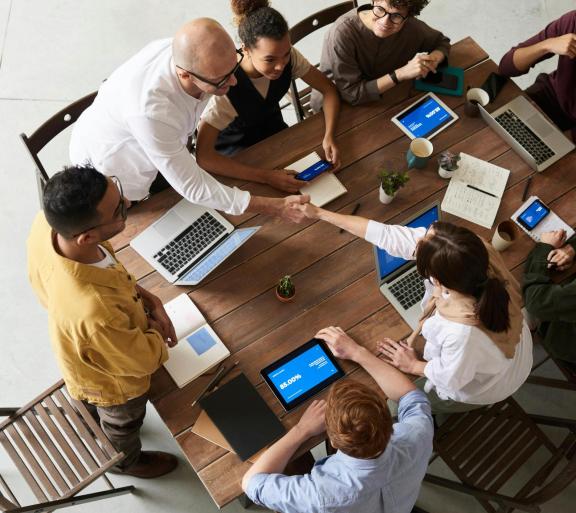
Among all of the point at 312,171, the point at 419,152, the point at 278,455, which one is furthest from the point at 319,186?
the point at 278,455

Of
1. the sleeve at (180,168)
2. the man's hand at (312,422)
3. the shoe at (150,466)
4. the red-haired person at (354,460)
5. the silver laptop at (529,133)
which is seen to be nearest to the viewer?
the red-haired person at (354,460)

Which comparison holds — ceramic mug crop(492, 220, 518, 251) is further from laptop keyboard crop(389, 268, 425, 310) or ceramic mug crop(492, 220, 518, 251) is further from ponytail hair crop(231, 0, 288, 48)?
ponytail hair crop(231, 0, 288, 48)

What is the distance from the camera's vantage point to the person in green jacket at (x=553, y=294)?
82.0 inches

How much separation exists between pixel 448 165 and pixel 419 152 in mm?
136

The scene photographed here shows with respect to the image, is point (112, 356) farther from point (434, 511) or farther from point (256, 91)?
point (434, 511)

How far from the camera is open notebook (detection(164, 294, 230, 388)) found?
79.0 inches

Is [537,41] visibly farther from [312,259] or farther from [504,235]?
[312,259]

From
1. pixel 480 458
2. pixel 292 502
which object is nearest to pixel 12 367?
pixel 292 502

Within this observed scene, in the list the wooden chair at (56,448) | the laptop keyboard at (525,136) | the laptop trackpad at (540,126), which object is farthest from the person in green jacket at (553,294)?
the wooden chair at (56,448)

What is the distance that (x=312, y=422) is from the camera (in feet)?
6.22

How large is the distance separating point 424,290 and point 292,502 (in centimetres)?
96

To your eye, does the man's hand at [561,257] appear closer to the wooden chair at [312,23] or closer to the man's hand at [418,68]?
the man's hand at [418,68]

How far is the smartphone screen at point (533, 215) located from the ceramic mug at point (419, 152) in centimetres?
47

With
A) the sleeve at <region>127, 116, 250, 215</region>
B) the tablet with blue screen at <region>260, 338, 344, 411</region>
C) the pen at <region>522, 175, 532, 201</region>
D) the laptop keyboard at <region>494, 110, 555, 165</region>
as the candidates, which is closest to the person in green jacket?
the pen at <region>522, 175, 532, 201</region>
